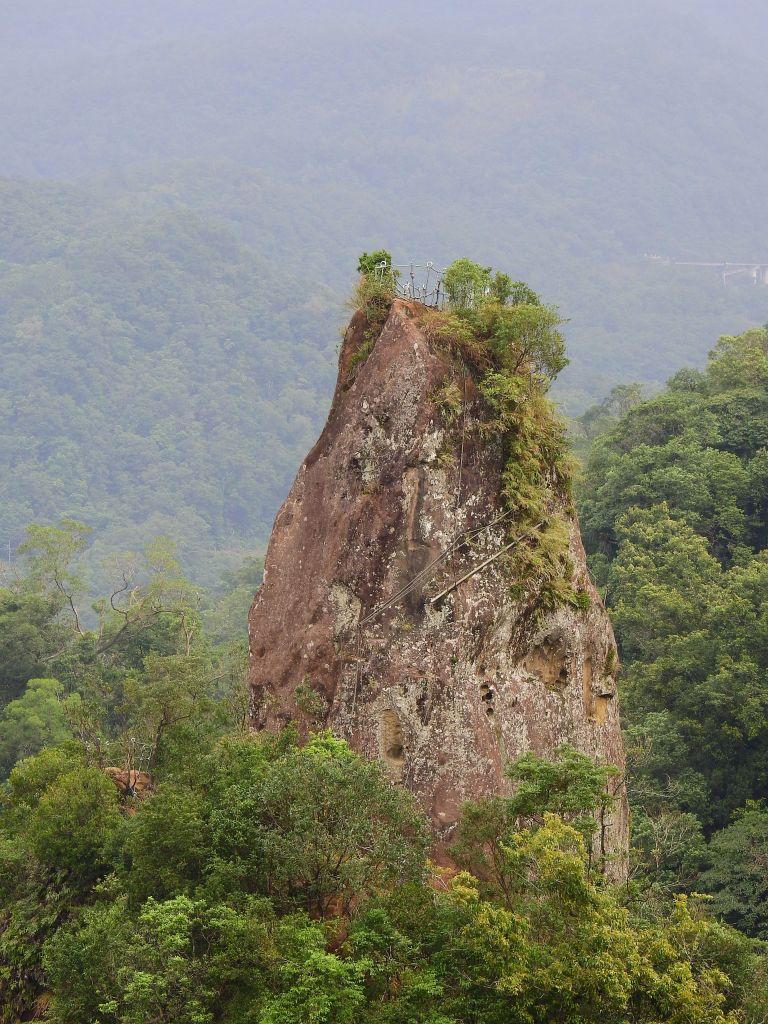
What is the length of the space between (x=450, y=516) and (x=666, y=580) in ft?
62.8

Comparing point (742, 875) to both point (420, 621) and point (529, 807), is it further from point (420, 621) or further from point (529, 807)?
point (529, 807)

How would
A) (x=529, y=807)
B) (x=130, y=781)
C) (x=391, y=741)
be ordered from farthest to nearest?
(x=130, y=781)
(x=391, y=741)
(x=529, y=807)

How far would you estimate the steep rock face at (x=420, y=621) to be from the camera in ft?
43.6

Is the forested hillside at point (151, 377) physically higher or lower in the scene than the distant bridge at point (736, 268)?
lower

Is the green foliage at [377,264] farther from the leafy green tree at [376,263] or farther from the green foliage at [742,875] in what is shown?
the green foliage at [742,875]

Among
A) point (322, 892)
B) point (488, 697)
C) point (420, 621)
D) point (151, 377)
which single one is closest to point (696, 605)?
point (488, 697)

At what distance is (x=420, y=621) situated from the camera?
1341 cm

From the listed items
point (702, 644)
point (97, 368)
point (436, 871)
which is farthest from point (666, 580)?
point (97, 368)

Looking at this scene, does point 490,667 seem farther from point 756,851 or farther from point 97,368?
point 97,368

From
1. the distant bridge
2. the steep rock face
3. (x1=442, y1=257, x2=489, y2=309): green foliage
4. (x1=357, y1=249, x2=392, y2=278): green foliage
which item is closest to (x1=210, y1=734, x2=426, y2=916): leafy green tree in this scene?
the steep rock face

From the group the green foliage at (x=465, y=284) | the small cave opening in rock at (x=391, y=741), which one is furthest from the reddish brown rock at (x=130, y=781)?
the green foliage at (x=465, y=284)

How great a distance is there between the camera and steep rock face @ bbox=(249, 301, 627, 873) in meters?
13.3

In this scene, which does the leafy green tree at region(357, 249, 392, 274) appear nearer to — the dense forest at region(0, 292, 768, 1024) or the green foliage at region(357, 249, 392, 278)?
the green foliage at region(357, 249, 392, 278)

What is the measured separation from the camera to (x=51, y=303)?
13562 cm
